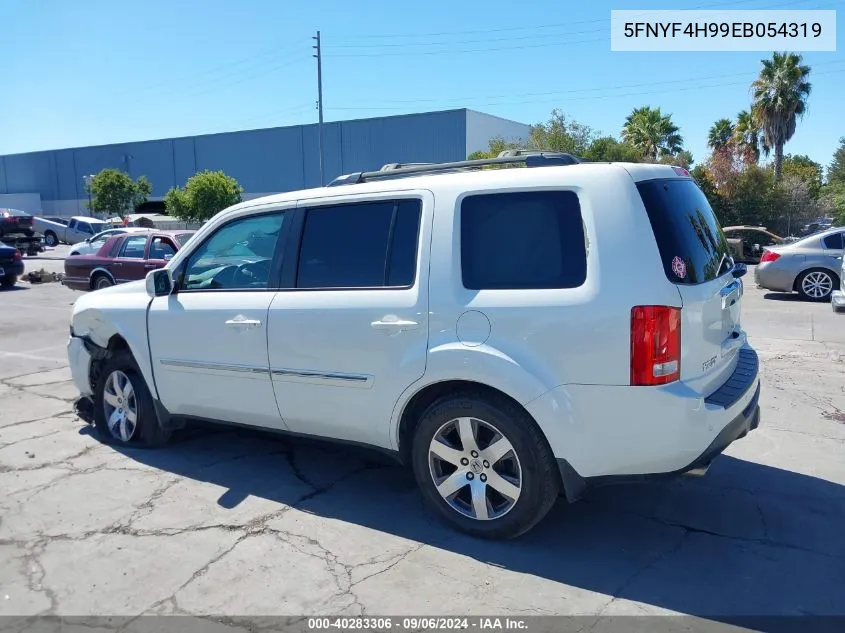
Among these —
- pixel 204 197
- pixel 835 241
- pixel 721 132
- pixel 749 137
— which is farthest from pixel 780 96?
pixel 204 197

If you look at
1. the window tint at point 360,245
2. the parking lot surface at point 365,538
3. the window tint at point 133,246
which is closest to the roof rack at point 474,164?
the window tint at point 360,245

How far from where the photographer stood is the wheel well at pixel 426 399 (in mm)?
3615

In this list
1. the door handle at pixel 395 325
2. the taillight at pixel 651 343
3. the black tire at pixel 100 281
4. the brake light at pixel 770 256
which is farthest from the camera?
the black tire at pixel 100 281

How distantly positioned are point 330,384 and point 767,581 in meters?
2.48

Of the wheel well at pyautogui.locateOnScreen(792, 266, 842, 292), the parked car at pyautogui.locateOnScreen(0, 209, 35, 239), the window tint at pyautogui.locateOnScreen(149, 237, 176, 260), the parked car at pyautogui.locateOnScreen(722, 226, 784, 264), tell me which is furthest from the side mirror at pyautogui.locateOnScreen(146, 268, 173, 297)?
the parked car at pyautogui.locateOnScreen(0, 209, 35, 239)

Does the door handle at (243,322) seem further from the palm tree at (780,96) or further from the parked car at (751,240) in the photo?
the palm tree at (780,96)

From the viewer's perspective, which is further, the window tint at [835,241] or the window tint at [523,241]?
the window tint at [835,241]

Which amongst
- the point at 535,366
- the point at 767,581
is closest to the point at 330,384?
the point at 535,366

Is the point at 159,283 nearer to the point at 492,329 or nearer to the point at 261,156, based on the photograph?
the point at 492,329

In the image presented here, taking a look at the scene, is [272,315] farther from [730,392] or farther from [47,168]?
[47,168]

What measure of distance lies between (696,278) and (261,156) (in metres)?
52.8

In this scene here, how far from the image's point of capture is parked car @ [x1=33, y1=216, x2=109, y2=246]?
3741cm

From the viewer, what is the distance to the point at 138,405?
207 inches

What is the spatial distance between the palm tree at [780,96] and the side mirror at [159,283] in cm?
3523
